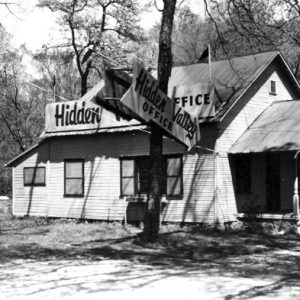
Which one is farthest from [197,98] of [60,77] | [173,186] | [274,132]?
[60,77]

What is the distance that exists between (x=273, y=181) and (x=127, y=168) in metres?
5.24

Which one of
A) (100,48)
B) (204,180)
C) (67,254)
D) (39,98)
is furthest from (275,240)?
(39,98)

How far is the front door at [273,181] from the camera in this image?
20.9m

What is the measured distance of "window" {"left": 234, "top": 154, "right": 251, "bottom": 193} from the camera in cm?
2000

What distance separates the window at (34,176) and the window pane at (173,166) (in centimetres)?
629

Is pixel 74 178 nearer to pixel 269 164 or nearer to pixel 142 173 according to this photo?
pixel 142 173

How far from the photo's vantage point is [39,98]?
47406 mm

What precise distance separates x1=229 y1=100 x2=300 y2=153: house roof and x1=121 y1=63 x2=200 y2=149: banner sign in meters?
3.33

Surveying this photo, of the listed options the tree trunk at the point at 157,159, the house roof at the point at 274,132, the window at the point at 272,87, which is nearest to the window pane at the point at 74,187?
the house roof at the point at 274,132

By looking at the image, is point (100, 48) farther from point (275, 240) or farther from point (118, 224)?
point (275, 240)

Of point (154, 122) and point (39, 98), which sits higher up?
point (39, 98)

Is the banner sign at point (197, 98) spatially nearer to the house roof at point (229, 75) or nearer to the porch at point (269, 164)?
the house roof at point (229, 75)

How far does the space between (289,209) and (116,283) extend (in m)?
12.6

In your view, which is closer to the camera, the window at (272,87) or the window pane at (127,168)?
the window pane at (127,168)
